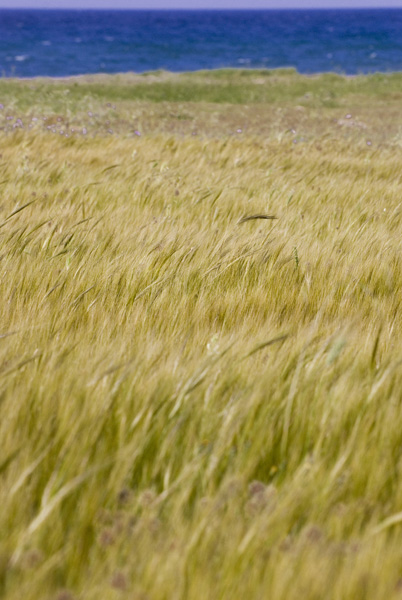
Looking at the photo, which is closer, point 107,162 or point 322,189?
point 322,189

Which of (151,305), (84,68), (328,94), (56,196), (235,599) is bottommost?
(235,599)

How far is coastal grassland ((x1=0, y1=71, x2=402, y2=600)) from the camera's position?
2.57 ft

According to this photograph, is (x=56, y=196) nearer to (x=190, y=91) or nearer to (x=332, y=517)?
(x=332, y=517)

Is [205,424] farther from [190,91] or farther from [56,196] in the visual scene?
[190,91]

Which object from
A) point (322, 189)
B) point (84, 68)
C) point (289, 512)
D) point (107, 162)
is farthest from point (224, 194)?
point (84, 68)

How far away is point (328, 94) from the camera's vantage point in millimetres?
22203

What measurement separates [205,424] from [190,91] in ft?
74.2

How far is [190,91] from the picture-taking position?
73.2 feet

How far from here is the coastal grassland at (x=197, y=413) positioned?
0.78 m

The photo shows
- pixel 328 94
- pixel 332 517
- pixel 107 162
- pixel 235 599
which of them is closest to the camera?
pixel 235 599

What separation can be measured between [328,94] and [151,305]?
72.9 ft

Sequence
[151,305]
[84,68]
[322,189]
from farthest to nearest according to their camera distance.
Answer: [84,68], [322,189], [151,305]

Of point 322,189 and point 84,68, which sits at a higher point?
point 84,68

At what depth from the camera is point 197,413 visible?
1082 mm
